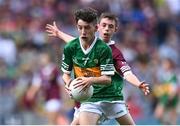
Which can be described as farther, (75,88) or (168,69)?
(168,69)

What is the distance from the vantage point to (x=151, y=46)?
68.8 feet

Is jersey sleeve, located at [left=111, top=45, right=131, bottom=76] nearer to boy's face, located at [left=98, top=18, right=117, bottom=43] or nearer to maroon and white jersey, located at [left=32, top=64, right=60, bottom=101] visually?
boy's face, located at [left=98, top=18, right=117, bottom=43]

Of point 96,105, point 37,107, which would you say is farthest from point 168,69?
point 96,105

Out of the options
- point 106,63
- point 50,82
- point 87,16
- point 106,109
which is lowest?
point 50,82

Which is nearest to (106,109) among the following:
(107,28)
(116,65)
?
(116,65)

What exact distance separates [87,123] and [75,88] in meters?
0.56

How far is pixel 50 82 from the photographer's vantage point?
617 inches

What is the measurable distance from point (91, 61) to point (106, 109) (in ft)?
2.55

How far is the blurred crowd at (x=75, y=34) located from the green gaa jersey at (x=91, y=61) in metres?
6.68

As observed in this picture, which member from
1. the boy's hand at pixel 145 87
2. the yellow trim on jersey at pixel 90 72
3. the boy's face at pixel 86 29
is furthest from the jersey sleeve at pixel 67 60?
the boy's hand at pixel 145 87

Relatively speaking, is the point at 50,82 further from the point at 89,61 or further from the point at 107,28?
the point at 89,61

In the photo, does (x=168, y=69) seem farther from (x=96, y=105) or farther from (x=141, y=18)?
(x=96, y=105)

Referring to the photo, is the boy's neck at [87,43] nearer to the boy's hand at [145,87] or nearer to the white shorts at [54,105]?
the boy's hand at [145,87]

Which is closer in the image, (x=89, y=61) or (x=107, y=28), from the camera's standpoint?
(x=89, y=61)
